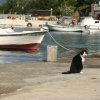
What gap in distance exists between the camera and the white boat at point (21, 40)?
3953 cm

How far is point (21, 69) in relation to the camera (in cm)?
2102

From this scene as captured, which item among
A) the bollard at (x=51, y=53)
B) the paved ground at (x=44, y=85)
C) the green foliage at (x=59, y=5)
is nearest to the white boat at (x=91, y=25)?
→ the green foliage at (x=59, y=5)

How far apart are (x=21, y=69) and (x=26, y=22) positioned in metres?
86.7

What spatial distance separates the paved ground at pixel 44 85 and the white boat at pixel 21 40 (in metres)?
18.3

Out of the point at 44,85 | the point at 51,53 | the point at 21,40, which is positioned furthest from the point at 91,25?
the point at 44,85

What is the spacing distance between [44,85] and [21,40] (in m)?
25.0

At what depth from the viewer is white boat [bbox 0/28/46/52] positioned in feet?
130

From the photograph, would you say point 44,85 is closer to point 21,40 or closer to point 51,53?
point 51,53

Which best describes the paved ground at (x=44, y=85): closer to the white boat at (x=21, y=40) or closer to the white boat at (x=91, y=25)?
the white boat at (x=21, y=40)

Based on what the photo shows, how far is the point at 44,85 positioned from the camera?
1502 centimetres

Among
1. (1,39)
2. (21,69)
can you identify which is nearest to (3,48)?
(1,39)

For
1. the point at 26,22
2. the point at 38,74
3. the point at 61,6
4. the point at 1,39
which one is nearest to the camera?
the point at 38,74

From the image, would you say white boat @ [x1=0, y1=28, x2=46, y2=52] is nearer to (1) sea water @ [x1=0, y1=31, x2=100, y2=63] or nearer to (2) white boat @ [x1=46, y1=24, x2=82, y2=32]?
(1) sea water @ [x1=0, y1=31, x2=100, y2=63]

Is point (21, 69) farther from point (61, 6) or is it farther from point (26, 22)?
point (61, 6)
